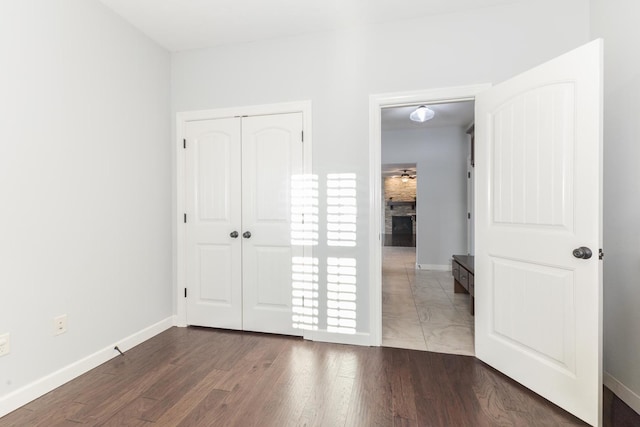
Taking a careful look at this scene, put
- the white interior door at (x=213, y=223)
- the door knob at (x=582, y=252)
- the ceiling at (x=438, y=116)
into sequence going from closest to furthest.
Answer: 1. the door knob at (x=582, y=252)
2. the white interior door at (x=213, y=223)
3. the ceiling at (x=438, y=116)

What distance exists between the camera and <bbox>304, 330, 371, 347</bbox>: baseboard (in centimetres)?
262

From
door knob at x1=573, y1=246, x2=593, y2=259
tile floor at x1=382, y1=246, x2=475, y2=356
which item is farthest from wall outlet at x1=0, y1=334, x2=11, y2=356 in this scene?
door knob at x1=573, y1=246, x2=593, y2=259

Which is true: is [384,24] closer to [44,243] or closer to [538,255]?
[538,255]

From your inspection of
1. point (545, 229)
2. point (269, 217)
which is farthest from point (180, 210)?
point (545, 229)

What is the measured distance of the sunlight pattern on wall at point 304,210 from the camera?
2734mm

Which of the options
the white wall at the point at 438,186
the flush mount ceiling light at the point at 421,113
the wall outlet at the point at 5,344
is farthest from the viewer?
the white wall at the point at 438,186

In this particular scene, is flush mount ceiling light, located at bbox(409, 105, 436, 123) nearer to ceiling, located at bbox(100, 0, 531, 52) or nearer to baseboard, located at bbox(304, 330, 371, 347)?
ceiling, located at bbox(100, 0, 531, 52)

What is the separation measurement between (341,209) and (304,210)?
329 mm

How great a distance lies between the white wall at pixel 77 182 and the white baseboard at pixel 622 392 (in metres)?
3.47

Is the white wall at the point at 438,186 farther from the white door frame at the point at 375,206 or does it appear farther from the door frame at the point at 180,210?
the door frame at the point at 180,210

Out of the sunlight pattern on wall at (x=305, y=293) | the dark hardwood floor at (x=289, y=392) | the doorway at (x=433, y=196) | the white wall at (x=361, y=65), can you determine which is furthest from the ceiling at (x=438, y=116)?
the dark hardwood floor at (x=289, y=392)

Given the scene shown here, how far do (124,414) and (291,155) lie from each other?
6.92 feet

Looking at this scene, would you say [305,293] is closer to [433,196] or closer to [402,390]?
[402,390]

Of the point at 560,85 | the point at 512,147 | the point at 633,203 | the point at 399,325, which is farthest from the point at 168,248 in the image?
the point at 633,203
